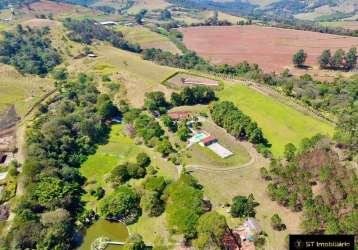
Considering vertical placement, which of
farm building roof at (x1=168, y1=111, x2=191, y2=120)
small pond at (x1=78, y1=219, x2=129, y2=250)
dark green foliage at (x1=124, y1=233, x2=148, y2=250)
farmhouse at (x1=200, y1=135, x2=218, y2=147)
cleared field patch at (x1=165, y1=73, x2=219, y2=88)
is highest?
cleared field patch at (x1=165, y1=73, x2=219, y2=88)

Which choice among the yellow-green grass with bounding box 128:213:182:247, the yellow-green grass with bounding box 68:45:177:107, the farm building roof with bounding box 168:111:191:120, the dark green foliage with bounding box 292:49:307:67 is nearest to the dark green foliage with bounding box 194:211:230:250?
the yellow-green grass with bounding box 128:213:182:247

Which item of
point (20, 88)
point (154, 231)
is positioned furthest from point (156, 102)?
point (20, 88)

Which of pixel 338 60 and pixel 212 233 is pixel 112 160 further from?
pixel 338 60

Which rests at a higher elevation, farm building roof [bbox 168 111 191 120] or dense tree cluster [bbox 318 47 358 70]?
dense tree cluster [bbox 318 47 358 70]

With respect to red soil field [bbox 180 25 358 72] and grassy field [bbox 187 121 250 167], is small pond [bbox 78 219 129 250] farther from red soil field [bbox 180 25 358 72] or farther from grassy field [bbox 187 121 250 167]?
red soil field [bbox 180 25 358 72]

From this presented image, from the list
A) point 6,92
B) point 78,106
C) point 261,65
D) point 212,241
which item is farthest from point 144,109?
point 261,65

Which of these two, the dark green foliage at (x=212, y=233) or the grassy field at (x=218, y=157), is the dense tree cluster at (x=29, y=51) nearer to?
the grassy field at (x=218, y=157)

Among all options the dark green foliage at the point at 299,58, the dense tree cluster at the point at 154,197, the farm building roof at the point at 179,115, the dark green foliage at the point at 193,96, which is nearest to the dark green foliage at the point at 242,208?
the dense tree cluster at the point at 154,197

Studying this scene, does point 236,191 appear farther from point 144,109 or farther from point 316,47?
point 316,47
